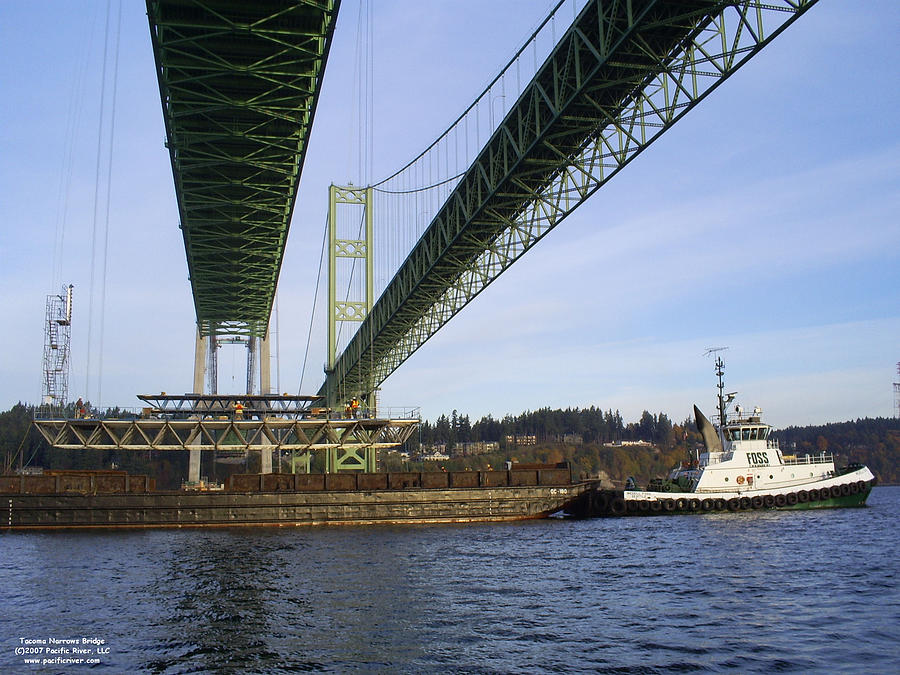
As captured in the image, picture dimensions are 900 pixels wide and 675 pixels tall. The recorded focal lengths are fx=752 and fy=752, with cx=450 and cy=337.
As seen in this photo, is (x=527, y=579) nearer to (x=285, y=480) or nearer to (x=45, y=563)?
(x=45, y=563)

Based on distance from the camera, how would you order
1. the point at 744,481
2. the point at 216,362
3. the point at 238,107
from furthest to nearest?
the point at 216,362
the point at 744,481
the point at 238,107

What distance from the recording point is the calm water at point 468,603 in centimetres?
1291

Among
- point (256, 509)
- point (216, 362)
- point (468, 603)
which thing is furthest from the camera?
point (216, 362)

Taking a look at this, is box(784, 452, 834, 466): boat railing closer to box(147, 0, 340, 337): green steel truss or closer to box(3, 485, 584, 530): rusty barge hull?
box(3, 485, 584, 530): rusty barge hull

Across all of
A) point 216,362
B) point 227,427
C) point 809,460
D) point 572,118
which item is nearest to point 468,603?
point 572,118

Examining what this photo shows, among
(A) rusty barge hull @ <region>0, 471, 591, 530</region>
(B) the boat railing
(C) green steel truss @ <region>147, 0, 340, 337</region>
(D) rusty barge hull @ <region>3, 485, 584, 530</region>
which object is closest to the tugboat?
(B) the boat railing

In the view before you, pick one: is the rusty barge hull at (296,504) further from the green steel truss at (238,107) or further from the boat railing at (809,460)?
the green steel truss at (238,107)

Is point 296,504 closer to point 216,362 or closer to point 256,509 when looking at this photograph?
point 256,509

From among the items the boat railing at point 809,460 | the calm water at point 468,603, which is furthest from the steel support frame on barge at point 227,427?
the boat railing at point 809,460

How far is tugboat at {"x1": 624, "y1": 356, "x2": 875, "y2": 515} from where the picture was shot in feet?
134

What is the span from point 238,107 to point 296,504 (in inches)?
758

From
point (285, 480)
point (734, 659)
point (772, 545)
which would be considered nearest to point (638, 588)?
point (734, 659)

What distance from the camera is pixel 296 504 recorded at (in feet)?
123

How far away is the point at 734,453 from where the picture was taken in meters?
41.7
